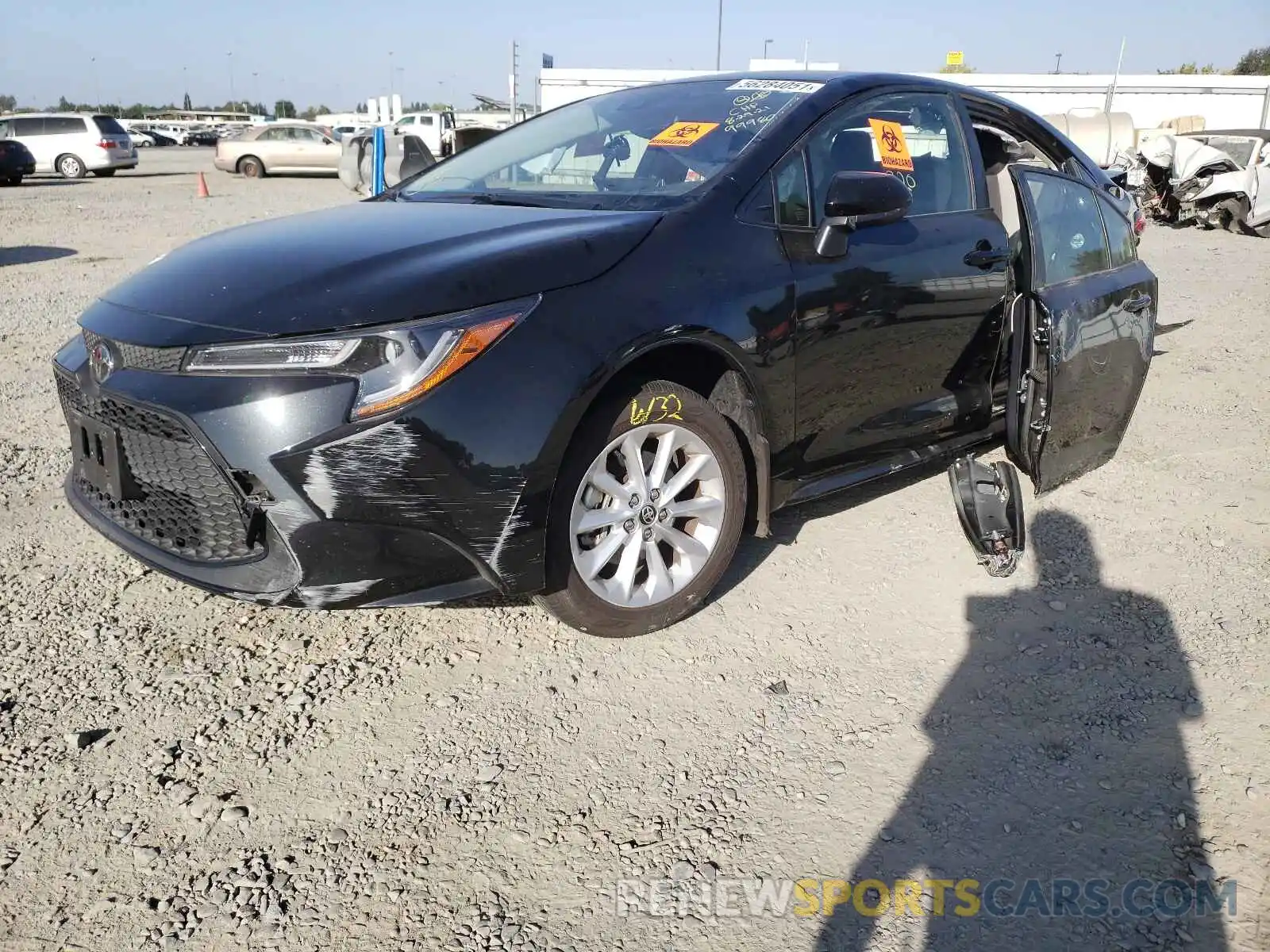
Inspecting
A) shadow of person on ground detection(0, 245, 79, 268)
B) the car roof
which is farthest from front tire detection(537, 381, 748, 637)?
shadow of person on ground detection(0, 245, 79, 268)

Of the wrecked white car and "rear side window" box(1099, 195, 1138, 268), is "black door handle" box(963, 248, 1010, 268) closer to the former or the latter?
"rear side window" box(1099, 195, 1138, 268)

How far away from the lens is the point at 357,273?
248 cm

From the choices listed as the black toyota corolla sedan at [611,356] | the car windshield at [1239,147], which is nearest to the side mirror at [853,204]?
the black toyota corolla sedan at [611,356]

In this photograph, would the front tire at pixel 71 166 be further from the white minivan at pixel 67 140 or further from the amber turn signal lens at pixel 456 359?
the amber turn signal lens at pixel 456 359

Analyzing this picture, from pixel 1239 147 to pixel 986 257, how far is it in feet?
52.2

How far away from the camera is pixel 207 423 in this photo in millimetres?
2289

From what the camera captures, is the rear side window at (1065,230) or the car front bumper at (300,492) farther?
the rear side window at (1065,230)

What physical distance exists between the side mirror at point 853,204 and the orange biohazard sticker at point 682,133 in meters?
0.50

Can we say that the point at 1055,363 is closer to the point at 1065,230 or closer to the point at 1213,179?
the point at 1065,230

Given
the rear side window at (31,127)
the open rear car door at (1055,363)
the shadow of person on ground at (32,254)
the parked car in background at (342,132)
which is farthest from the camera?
the parked car in background at (342,132)

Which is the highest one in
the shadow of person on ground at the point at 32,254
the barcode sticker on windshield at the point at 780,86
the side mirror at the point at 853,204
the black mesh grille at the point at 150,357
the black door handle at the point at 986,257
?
the barcode sticker on windshield at the point at 780,86

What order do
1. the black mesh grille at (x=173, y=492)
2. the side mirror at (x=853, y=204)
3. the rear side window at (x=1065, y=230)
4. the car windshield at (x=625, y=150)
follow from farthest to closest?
the rear side window at (x=1065, y=230) → the car windshield at (x=625, y=150) → the side mirror at (x=853, y=204) → the black mesh grille at (x=173, y=492)

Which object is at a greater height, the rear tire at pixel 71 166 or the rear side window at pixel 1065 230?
the rear side window at pixel 1065 230

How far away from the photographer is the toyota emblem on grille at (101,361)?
2533mm
